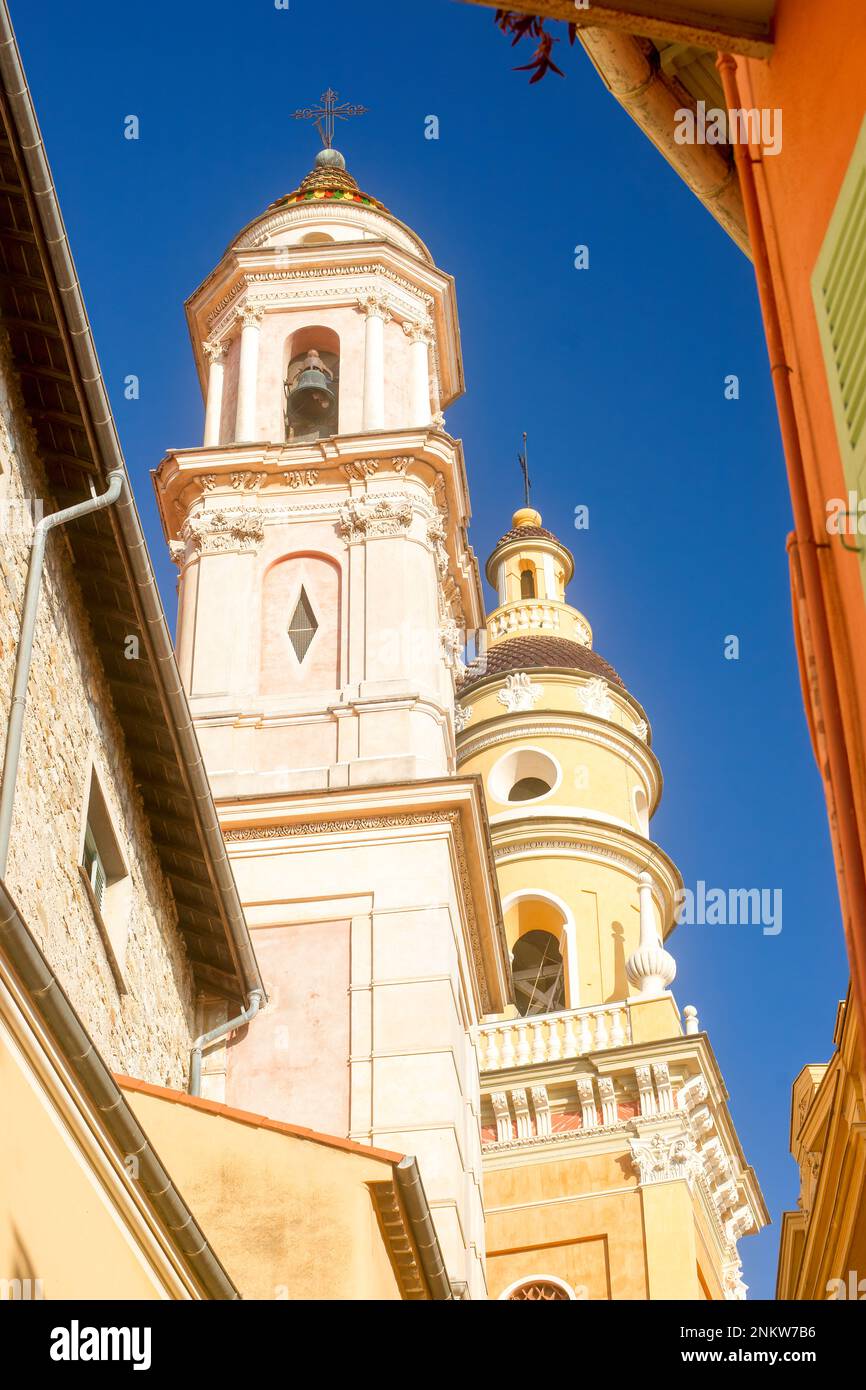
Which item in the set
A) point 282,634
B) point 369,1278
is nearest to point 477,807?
point 282,634

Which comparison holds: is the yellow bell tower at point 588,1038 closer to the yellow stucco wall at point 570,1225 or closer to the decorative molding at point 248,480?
the yellow stucco wall at point 570,1225

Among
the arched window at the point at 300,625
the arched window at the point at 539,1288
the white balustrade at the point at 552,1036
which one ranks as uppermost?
the arched window at the point at 300,625

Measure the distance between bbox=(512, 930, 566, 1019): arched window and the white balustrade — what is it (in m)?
2.53

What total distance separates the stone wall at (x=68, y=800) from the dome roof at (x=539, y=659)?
22.8 m

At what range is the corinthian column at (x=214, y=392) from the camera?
83.0 feet

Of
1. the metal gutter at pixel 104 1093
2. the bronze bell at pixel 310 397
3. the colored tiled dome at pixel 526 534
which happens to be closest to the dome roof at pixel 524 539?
the colored tiled dome at pixel 526 534

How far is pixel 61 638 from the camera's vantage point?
11.8m

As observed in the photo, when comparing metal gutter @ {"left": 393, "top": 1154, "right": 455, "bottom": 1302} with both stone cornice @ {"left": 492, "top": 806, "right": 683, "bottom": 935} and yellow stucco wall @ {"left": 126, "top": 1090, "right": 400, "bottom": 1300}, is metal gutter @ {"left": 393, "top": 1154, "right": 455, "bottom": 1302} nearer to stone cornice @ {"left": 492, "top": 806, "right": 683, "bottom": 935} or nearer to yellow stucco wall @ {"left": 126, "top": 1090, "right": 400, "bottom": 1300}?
yellow stucco wall @ {"left": 126, "top": 1090, "right": 400, "bottom": 1300}

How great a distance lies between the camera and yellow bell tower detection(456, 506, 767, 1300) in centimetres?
2630

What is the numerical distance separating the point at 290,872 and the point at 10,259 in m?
10.4

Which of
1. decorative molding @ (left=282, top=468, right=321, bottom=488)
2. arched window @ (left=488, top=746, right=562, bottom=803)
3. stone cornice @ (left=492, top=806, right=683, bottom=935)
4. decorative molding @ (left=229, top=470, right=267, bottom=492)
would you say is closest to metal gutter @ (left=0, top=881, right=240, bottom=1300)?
decorative molding @ (left=282, top=468, right=321, bottom=488)

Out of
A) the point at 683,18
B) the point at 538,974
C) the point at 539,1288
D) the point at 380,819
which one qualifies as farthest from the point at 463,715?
the point at 683,18

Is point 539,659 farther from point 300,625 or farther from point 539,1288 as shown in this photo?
point 300,625
